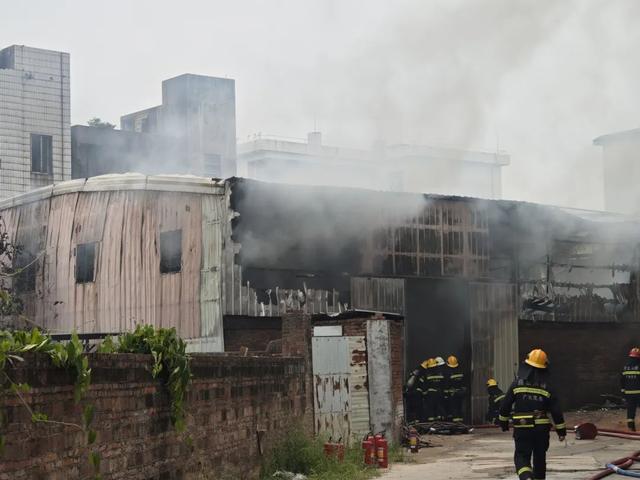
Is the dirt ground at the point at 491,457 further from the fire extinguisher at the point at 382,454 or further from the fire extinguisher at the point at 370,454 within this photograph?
the fire extinguisher at the point at 370,454

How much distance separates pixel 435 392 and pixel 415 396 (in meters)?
0.44

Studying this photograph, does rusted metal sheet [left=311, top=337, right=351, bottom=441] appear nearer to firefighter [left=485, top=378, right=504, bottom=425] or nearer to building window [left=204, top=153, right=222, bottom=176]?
firefighter [left=485, top=378, right=504, bottom=425]

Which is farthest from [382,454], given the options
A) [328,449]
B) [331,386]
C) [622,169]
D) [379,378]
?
[622,169]

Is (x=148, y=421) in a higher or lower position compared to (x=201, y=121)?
lower

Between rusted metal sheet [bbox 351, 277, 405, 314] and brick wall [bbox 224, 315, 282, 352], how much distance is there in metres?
2.25

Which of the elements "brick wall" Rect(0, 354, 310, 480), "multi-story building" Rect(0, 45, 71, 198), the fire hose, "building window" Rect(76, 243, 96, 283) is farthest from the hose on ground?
"multi-story building" Rect(0, 45, 71, 198)

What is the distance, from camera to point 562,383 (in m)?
27.5

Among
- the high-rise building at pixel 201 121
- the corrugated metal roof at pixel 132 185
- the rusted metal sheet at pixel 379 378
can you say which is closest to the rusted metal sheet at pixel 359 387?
the rusted metal sheet at pixel 379 378

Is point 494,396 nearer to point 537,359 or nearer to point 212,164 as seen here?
point 537,359

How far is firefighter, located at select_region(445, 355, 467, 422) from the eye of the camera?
24.1 m

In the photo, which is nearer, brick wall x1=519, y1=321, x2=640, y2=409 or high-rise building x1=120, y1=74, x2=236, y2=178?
brick wall x1=519, y1=321, x2=640, y2=409

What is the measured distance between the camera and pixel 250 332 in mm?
22391

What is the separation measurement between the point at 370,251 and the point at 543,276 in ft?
18.0

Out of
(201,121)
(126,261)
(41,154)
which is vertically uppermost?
(201,121)
